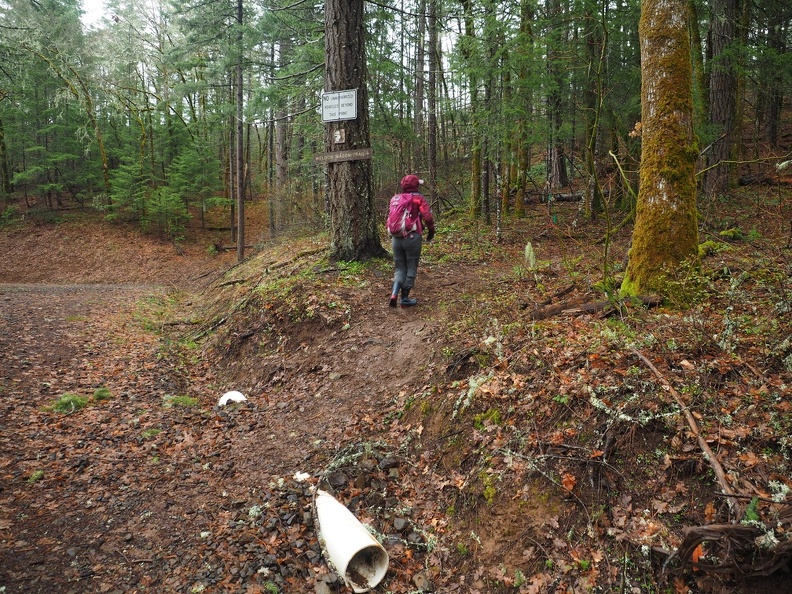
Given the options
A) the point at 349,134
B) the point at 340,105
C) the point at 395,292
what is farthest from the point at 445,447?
the point at 340,105

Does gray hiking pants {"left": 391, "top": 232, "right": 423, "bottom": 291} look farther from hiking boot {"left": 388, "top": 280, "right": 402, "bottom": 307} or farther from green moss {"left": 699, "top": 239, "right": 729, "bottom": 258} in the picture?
green moss {"left": 699, "top": 239, "right": 729, "bottom": 258}

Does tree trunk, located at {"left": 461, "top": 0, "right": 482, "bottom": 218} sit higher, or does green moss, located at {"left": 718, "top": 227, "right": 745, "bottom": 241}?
tree trunk, located at {"left": 461, "top": 0, "right": 482, "bottom": 218}

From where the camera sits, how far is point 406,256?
677 centimetres

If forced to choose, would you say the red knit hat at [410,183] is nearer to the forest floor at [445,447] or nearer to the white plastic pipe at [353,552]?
the forest floor at [445,447]

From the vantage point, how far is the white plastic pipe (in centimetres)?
304

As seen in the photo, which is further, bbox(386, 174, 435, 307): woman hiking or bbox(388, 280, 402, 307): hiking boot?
bbox(388, 280, 402, 307): hiking boot

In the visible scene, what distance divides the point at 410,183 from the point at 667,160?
3234mm

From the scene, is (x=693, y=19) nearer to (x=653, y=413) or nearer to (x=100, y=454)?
(x=653, y=413)

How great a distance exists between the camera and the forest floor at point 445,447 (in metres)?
2.67

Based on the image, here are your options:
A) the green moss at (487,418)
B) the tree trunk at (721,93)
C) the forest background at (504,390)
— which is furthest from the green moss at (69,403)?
the tree trunk at (721,93)

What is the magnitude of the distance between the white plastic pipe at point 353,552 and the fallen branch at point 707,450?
6.80ft

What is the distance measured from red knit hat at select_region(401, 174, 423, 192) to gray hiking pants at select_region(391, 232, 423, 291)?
2.20ft

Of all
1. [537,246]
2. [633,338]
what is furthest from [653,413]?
[537,246]

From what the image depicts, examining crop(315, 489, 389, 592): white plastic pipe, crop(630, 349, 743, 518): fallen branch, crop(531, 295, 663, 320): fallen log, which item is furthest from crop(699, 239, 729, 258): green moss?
crop(315, 489, 389, 592): white plastic pipe
